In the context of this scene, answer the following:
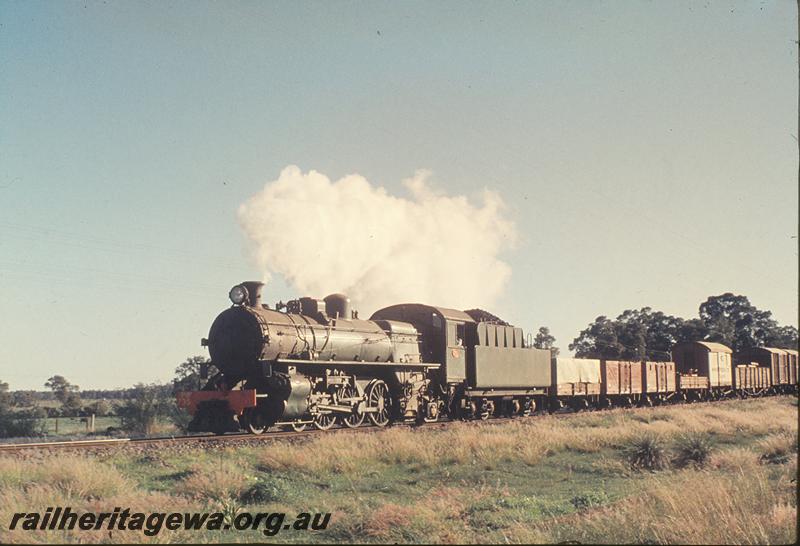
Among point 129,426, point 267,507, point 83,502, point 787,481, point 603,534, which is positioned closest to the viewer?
point 603,534

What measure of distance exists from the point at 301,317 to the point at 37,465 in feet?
31.3

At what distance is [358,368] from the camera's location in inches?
894

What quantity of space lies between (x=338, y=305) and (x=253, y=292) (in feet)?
12.0

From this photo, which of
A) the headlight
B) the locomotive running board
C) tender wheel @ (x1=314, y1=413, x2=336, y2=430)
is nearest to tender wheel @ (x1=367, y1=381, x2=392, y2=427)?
the locomotive running board

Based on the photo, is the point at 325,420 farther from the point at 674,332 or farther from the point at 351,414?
the point at 674,332

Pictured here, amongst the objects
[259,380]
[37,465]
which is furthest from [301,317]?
[37,465]

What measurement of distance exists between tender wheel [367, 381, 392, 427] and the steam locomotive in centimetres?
3

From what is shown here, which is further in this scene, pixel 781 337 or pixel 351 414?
pixel 781 337

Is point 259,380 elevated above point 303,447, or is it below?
above

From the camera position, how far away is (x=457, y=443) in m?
18.2

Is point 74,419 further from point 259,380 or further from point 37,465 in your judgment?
point 37,465

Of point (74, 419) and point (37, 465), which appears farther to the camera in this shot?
point (74, 419)

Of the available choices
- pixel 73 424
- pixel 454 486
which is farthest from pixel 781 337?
pixel 454 486

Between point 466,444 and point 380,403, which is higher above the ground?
point 380,403
